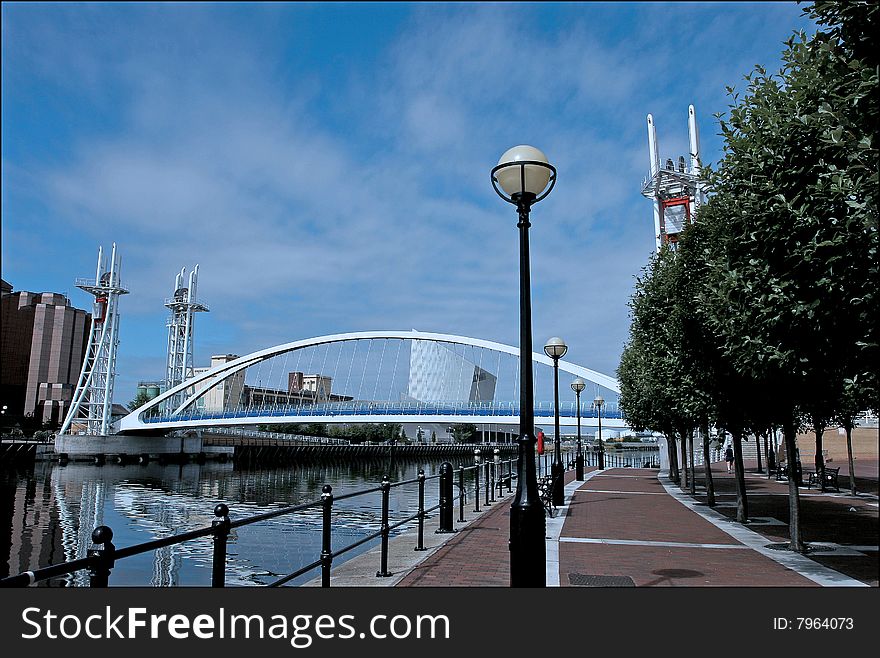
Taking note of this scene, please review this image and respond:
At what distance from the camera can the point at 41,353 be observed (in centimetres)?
10250

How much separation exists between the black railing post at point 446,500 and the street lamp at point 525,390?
202 inches

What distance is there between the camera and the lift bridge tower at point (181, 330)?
94375mm

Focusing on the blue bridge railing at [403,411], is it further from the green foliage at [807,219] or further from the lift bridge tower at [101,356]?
the green foliage at [807,219]

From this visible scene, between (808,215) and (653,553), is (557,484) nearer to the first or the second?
(653,553)

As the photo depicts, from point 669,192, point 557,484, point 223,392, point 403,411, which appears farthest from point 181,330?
point 557,484

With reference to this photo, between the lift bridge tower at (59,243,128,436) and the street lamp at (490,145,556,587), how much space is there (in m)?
81.0

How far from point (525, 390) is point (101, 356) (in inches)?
3385

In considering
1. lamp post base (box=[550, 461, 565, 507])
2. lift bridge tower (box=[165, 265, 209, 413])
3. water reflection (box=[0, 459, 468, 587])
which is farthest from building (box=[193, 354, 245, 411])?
lamp post base (box=[550, 461, 565, 507])

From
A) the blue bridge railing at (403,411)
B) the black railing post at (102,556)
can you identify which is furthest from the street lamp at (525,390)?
the blue bridge railing at (403,411)

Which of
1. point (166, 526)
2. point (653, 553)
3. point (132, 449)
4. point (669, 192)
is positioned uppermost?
point (669, 192)

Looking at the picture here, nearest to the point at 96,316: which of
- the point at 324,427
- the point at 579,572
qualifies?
the point at 324,427

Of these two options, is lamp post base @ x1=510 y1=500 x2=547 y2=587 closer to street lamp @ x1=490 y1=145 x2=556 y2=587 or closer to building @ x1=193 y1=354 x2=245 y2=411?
street lamp @ x1=490 y1=145 x2=556 y2=587

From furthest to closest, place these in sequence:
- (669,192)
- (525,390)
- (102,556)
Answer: (669,192) < (525,390) < (102,556)
